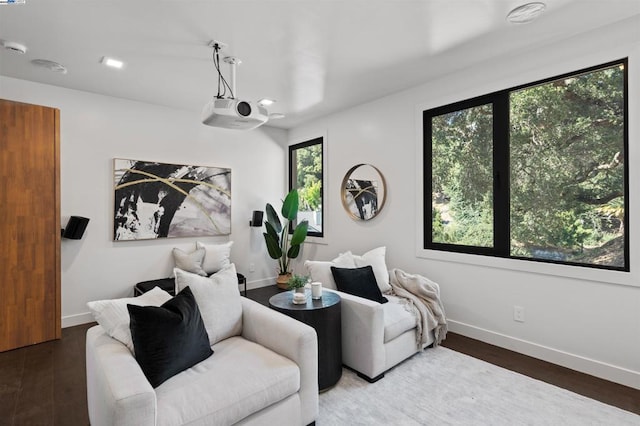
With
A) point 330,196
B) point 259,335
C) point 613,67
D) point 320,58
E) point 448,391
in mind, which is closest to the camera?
point 259,335

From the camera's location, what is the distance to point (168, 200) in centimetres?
429

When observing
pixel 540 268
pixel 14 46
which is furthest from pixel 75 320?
pixel 540 268

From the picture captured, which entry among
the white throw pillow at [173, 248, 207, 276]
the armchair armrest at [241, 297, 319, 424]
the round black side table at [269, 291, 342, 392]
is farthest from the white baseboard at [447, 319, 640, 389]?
the white throw pillow at [173, 248, 207, 276]

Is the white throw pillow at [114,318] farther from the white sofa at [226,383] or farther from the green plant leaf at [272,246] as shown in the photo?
the green plant leaf at [272,246]

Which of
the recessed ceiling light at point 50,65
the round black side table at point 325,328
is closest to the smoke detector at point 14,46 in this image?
the recessed ceiling light at point 50,65

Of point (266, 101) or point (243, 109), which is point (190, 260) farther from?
point (243, 109)

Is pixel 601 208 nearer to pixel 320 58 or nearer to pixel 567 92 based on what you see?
pixel 567 92

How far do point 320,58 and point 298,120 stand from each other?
212cm

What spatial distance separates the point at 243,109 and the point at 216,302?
1411 millimetres

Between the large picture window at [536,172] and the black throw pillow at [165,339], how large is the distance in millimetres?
2651

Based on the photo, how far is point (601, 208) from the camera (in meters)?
2.58

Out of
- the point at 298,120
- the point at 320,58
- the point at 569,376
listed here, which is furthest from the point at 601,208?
the point at 298,120

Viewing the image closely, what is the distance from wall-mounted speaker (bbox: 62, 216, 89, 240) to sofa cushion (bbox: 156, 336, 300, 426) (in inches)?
102

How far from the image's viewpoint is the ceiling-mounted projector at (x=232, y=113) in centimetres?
244
